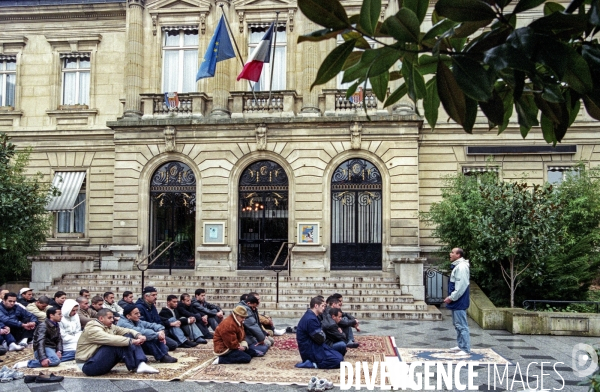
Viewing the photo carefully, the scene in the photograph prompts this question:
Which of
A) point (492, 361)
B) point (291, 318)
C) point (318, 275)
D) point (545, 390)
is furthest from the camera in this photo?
point (318, 275)

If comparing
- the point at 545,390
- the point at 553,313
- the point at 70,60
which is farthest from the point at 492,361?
the point at 70,60

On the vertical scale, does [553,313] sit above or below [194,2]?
below

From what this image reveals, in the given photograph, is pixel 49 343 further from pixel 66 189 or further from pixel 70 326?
pixel 66 189

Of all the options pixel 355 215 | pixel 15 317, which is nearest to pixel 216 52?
pixel 355 215

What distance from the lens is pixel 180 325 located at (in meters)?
11.9

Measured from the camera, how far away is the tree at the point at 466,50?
175 centimetres

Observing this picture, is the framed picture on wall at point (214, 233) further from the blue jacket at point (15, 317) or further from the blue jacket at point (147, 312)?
the blue jacket at point (147, 312)

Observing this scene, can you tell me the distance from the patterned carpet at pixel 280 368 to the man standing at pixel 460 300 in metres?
1.20

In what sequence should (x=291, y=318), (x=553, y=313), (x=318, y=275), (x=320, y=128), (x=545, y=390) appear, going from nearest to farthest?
(x=545, y=390) < (x=553, y=313) < (x=291, y=318) < (x=318, y=275) < (x=320, y=128)

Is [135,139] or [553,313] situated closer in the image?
[553,313]

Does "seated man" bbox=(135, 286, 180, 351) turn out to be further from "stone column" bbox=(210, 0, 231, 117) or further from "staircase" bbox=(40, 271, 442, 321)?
"stone column" bbox=(210, 0, 231, 117)

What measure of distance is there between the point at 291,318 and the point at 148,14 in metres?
13.5

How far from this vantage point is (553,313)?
528 inches

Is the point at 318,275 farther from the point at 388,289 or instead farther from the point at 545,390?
the point at 545,390
